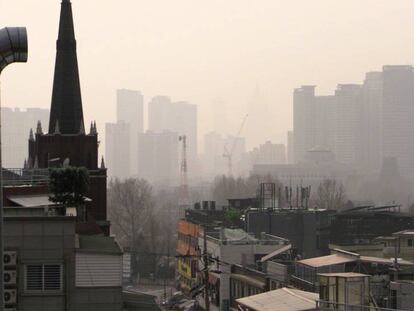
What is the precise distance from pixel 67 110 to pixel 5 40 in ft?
102

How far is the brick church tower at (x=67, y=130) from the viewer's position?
4425 centimetres

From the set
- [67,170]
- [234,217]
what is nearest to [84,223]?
[67,170]

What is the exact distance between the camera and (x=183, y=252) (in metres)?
74.3

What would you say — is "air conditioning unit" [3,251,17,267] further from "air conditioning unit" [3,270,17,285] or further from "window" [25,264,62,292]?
"window" [25,264,62,292]

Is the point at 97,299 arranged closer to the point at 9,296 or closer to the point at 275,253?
the point at 9,296

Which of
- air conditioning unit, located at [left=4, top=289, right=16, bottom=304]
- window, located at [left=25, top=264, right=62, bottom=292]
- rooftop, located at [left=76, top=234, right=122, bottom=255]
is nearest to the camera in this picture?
air conditioning unit, located at [left=4, top=289, right=16, bottom=304]

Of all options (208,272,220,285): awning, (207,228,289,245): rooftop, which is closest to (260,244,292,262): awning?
(207,228,289,245): rooftop

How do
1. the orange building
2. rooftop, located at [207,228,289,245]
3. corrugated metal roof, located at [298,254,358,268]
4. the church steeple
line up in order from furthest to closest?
the orange building < rooftop, located at [207,228,289,245] < the church steeple < corrugated metal roof, located at [298,254,358,268]

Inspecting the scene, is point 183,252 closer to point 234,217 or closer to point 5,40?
point 234,217

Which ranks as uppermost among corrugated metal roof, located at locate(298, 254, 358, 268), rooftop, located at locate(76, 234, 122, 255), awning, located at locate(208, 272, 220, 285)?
rooftop, located at locate(76, 234, 122, 255)

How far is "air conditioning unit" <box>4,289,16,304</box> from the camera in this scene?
19672mm

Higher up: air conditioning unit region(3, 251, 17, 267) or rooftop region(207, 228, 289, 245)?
air conditioning unit region(3, 251, 17, 267)

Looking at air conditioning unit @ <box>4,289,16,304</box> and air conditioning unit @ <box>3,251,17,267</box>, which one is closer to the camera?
air conditioning unit @ <box>4,289,16,304</box>

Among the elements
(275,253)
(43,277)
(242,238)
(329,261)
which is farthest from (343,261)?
(43,277)
